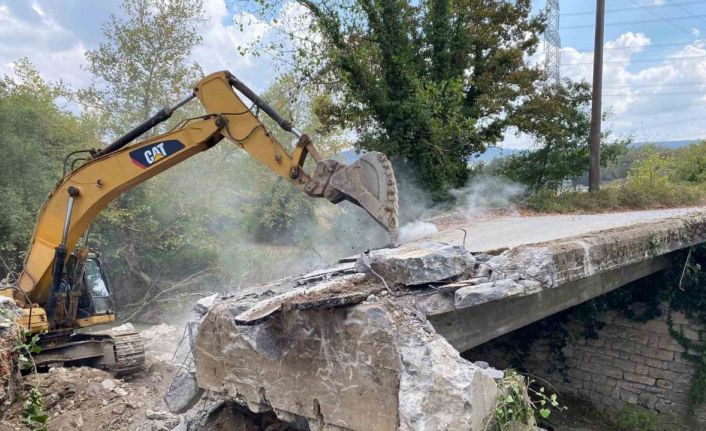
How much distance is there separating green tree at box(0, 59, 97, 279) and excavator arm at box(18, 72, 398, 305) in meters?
8.18

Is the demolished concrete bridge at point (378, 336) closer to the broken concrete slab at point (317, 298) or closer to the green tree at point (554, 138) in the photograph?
the broken concrete slab at point (317, 298)

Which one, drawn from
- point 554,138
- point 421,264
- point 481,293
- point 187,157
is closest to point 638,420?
point 481,293

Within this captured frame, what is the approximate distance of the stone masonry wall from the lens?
7066mm

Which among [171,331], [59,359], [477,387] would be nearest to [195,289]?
[171,331]

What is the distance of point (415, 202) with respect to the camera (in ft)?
38.1

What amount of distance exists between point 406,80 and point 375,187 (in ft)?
22.5

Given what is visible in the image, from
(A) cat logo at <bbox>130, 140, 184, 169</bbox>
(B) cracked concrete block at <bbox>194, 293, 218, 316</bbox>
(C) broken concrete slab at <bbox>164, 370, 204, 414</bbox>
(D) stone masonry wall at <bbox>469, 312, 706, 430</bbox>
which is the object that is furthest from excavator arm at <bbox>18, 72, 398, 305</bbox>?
(D) stone masonry wall at <bbox>469, 312, 706, 430</bbox>

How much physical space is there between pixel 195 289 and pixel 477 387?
1397 cm

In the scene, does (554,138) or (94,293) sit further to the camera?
(554,138)

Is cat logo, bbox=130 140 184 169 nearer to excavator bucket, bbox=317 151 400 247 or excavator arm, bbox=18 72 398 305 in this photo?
excavator arm, bbox=18 72 398 305

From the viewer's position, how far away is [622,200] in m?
10.7

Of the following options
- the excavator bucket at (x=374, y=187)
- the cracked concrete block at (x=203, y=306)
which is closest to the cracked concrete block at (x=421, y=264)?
the cracked concrete block at (x=203, y=306)

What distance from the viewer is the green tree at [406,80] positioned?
10.7 metres

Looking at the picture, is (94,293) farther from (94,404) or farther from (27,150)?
(27,150)
